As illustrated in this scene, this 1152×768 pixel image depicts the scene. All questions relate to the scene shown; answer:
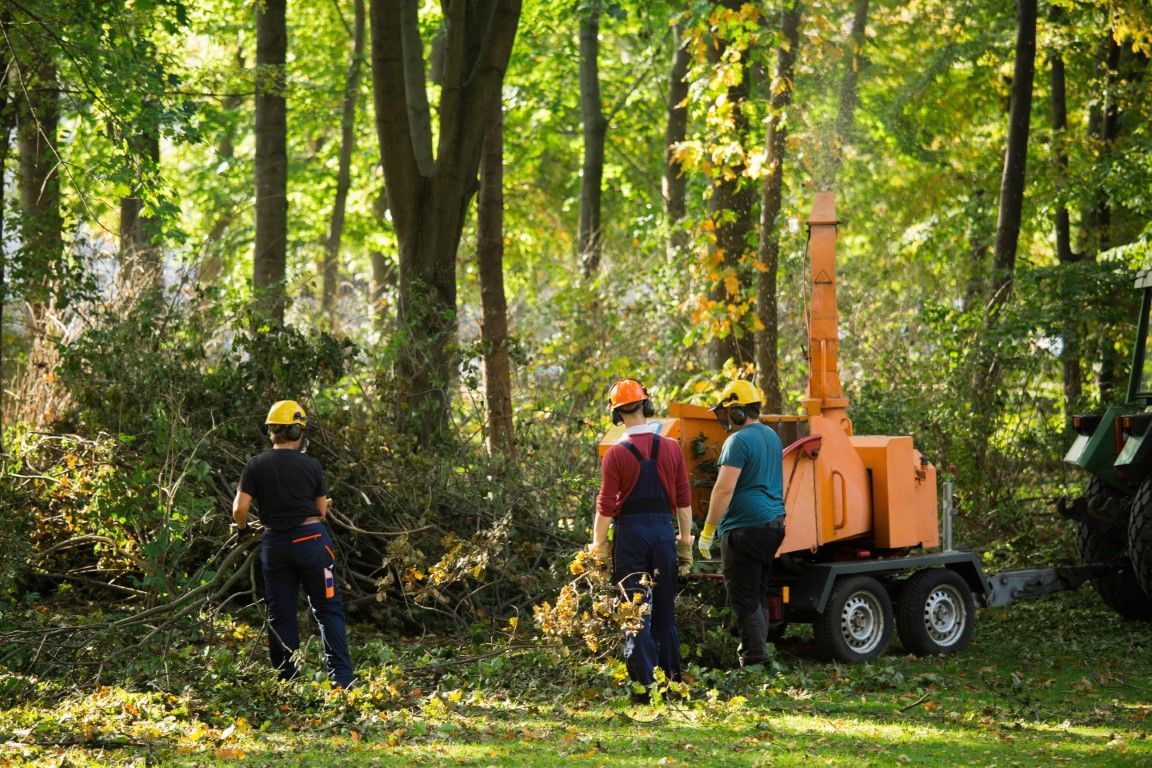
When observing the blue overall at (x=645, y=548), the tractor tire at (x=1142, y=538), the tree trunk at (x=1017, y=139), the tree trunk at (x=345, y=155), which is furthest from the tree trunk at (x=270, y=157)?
the tractor tire at (x=1142, y=538)

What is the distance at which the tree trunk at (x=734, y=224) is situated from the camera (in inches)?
653

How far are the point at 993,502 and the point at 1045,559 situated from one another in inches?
51.1

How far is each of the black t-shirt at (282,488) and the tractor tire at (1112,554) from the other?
22.1 feet

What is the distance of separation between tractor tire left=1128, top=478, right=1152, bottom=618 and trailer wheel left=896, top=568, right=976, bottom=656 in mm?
1230

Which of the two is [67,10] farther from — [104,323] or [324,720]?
[324,720]

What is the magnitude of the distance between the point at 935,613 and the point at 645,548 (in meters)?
3.35

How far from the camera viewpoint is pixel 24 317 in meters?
16.1

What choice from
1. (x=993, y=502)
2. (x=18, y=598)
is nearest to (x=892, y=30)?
(x=993, y=502)

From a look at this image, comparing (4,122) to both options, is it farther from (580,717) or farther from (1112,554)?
(1112,554)

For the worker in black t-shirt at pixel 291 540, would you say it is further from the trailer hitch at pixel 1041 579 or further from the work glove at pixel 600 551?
the trailer hitch at pixel 1041 579

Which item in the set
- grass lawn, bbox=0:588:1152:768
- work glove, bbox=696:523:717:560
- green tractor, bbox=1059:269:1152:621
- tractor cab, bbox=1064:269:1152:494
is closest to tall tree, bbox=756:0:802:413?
tractor cab, bbox=1064:269:1152:494

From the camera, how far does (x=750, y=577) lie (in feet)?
30.9

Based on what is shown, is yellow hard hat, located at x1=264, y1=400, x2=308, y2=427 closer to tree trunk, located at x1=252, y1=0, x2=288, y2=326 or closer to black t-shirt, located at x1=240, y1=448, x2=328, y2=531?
→ black t-shirt, located at x1=240, y1=448, x2=328, y2=531

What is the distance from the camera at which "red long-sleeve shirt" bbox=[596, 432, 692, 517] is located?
8.41m
